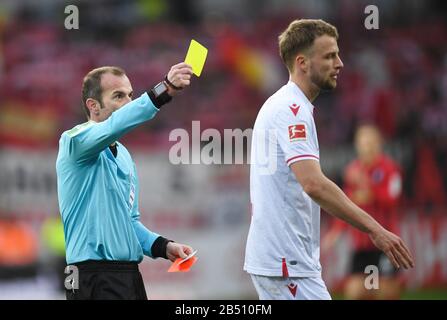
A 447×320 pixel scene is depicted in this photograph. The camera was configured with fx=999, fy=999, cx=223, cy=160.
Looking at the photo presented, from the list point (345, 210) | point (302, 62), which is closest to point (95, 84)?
point (302, 62)

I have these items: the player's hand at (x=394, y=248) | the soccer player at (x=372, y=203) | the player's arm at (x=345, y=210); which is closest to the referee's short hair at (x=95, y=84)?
the player's arm at (x=345, y=210)

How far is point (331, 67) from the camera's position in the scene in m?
5.31

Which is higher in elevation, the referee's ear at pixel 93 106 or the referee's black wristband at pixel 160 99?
the referee's ear at pixel 93 106

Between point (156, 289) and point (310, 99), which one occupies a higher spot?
point (310, 99)

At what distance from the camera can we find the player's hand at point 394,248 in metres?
4.69

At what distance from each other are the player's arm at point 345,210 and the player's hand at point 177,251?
1045mm

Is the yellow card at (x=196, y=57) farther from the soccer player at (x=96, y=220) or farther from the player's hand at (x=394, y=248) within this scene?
the player's hand at (x=394, y=248)

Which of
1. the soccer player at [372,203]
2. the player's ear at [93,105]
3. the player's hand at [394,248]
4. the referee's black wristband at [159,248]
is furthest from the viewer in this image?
the soccer player at [372,203]

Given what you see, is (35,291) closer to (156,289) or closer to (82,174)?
(156,289)

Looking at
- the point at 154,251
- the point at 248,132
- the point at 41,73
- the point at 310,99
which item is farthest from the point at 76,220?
the point at 41,73

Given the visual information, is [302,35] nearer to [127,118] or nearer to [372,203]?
[127,118]

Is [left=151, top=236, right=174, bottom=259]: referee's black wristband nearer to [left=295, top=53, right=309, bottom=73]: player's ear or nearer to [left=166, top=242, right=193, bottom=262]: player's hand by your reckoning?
[left=166, top=242, right=193, bottom=262]: player's hand

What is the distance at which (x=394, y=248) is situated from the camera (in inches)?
185
